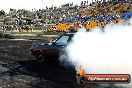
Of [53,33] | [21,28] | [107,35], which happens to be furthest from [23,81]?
[21,28]

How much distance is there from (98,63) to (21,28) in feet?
117

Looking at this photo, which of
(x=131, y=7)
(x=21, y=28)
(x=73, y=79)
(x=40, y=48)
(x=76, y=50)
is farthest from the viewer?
(x=131, y=7)

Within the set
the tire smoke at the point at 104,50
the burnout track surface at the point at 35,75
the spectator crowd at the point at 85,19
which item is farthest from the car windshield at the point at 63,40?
the spectator crowd at the point at 85,19

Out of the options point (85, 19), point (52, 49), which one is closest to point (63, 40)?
point (52, 49)

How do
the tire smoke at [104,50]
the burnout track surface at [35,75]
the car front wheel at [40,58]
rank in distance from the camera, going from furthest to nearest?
the car front wheel at [40,58] → the tire smoke at [104,50] → the burnout track surface at [35,75]

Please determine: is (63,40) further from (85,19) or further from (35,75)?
(85,19)

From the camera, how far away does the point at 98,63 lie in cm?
1169

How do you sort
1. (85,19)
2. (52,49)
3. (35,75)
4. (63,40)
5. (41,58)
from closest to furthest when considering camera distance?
1. (35,75)
2. (52,49)
3. (63,40)
4. (41,58)
5. (85,19)

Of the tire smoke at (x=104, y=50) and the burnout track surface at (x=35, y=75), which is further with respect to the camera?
the tire smoke at (x=104, y=50)

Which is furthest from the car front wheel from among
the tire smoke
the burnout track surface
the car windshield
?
the tire smoke

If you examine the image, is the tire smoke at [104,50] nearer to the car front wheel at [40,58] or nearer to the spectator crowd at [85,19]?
the car front wheel at [40,58]

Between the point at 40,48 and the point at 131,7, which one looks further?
the point at 131,7

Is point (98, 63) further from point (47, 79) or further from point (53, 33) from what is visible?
point (53, 33)

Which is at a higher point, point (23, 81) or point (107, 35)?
point (107, 35)
